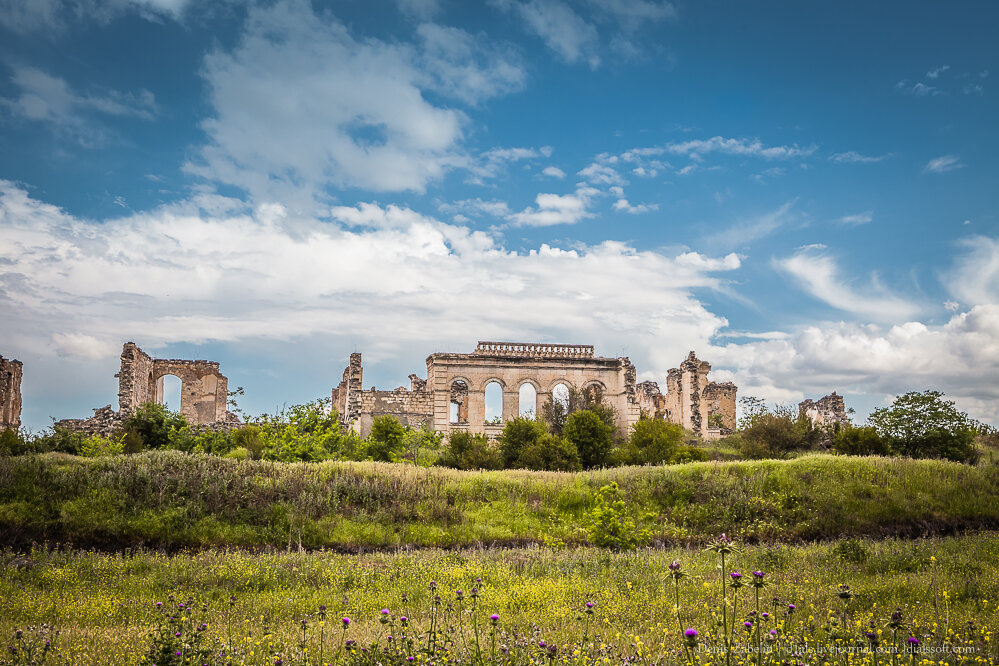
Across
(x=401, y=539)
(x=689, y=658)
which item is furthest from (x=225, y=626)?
(x=401, y=539)

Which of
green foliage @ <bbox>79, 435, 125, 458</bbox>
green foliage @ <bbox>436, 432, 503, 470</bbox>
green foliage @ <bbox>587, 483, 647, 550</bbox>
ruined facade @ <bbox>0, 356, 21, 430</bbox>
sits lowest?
green foliage @ <bbox>587, 483, 647, 550</bbox>

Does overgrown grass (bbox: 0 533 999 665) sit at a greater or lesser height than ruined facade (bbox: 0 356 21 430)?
lesser

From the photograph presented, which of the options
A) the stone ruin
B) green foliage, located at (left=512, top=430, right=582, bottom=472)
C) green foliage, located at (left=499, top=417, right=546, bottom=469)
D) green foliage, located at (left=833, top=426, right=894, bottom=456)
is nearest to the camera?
green foliage, located at (left=512, top=430, right=582, bottom=472)

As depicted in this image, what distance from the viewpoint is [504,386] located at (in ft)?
121

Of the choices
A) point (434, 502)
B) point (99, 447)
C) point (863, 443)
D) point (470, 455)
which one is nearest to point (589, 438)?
point (470, 455)

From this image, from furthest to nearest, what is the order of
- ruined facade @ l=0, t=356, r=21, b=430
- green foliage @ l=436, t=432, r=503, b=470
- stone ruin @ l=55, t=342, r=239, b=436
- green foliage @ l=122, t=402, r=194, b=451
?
stone ruin @ l=55, t=342, r=239, b=436 → ruined facade @ l=0, t=356, r=21, b=430 → green foliage @ l=122, t=402, r=194, b=451 → green foliage @ l=436, t=432, r=503, b=470

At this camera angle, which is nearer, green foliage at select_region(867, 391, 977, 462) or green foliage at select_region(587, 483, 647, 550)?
green foliage at select_region(587, 483, 647, 550)

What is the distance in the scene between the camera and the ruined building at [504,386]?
115 ft

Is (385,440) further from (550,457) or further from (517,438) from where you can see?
(550,457)

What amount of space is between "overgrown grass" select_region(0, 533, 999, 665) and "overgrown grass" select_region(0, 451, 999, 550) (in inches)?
96.2

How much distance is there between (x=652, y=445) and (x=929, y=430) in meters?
9.56

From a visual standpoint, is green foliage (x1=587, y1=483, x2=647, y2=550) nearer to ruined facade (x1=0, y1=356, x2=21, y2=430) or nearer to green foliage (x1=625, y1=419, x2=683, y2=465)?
green foliage (x1=625, y1=419, x2=683, y2=465)

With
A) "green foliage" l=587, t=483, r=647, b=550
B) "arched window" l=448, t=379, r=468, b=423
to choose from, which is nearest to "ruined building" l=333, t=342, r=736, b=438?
"arched window" l=448, t=379, r=468, b=423

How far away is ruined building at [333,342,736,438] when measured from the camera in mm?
34969
